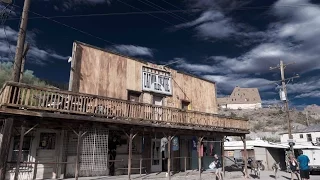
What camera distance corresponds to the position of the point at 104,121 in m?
13.1

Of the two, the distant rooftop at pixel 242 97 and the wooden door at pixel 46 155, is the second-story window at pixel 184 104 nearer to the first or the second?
the wooden door at pixel 46 155

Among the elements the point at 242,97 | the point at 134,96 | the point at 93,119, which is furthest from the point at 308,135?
→ the point at 242,97

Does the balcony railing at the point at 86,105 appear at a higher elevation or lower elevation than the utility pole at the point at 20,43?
lower

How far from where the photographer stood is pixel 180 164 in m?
20.5

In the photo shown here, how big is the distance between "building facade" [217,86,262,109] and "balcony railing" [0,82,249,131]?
9905 centimetres

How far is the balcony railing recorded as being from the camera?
10.9 m

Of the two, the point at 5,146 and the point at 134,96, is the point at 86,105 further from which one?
the point at 134,96

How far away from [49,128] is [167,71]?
999cm

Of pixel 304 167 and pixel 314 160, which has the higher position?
pixel 304 167

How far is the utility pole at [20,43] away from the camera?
39.6ft

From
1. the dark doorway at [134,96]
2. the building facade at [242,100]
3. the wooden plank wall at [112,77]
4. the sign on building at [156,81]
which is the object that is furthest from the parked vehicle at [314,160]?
the building facade at [242,100]

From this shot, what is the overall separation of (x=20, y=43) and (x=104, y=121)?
5.47m

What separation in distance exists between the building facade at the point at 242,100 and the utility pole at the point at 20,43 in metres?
105

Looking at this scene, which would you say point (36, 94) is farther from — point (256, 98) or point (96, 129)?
point (256, 98)
